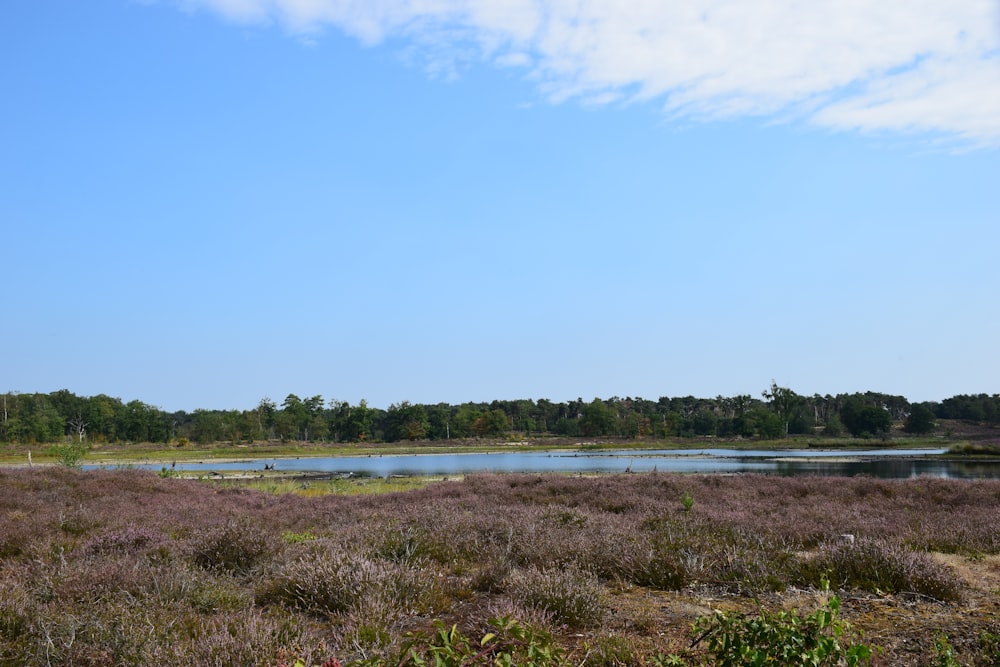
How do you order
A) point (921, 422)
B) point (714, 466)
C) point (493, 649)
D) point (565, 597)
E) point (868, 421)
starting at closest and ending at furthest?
point (493, 649)
point (565, 597)
point (714, 466)
point (868, 421)
point (921, 422)

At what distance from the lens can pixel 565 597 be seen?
5.43 metres

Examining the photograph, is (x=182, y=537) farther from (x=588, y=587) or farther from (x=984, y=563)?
(x=984, y=563)

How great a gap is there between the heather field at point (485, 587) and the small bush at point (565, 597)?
17 millimetres

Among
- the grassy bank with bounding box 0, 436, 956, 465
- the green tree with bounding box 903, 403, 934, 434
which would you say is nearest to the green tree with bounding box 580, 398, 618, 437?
the grassy bank with bounding box 0, 436, 956, 465

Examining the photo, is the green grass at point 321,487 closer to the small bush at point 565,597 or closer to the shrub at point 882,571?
the small bush at point 565,597

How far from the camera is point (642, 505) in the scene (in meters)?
14.4

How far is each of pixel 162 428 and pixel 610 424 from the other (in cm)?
9769

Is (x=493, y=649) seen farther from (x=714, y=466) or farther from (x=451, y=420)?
(x=451, y=420)

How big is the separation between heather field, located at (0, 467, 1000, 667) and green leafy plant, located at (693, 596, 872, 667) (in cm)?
6

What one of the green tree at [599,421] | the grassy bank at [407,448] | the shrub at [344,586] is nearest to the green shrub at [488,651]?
the shrub at [344,586]

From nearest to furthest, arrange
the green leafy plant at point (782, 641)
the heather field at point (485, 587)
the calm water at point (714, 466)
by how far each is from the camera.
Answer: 1. the green leafy plant at point (782, 641)
2. the heather field at point (485, 587)
3. the calm water at point (714, 466)

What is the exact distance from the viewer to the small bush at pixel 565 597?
533 cm

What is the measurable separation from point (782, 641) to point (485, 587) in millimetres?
3844

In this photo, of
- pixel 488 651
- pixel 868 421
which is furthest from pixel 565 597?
pixel 868 421
